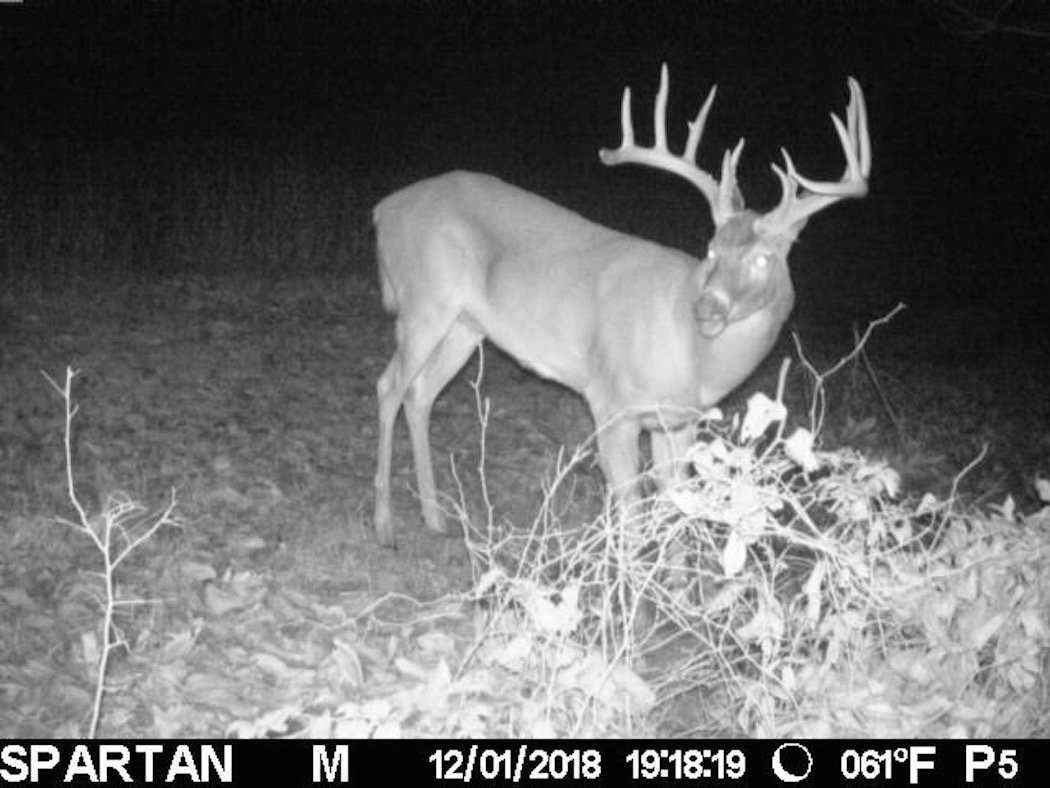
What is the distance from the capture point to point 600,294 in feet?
21.3

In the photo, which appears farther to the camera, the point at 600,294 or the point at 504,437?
the point at 504,437

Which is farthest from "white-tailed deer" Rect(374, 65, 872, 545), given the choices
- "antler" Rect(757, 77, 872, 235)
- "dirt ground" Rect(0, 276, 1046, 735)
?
"dirt ground" Rect(0, 276, 1046, 735)

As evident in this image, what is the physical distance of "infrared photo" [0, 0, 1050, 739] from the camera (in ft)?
13.3

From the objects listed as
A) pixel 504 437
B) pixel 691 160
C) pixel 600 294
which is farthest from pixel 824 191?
pixel 504 437

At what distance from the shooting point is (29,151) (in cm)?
1580

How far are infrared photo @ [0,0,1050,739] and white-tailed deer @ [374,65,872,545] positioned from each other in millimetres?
20

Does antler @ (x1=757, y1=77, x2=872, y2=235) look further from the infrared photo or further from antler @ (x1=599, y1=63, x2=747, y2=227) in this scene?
antler @ (x1=599, y1=63, x2=747, y2=227)

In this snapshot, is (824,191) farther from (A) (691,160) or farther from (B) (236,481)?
(B) (236,481)

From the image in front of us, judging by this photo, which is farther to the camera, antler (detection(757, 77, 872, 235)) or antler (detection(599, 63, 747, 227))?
antler (detection(599, 63, 747, 227))

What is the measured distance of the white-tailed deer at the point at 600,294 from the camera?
584 cm

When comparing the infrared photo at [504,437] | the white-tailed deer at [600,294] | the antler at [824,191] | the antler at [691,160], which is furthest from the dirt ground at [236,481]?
the antler at [824,191]

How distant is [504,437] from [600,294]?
1993 mm

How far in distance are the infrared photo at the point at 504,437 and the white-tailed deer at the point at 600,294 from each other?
2 centimetres

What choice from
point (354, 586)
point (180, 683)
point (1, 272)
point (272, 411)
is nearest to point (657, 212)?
point (1, 272)
